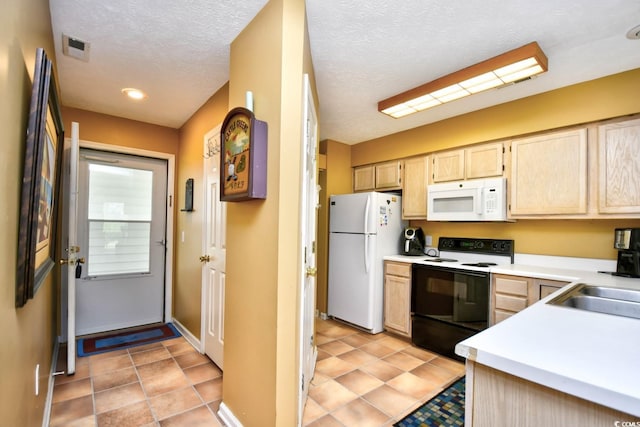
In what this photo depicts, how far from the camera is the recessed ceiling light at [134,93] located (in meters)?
2.62

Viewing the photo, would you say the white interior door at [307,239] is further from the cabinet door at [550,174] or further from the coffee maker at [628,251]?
the coffee maker at [628,251]

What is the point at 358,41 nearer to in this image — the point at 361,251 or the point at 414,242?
the point at 361,251

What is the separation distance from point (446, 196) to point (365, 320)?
1.66 m

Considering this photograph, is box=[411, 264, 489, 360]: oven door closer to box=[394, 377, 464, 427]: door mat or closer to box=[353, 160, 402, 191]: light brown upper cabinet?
box=[394, 377, 464, 427]: door mat

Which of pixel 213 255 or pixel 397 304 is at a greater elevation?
pixel 213 255

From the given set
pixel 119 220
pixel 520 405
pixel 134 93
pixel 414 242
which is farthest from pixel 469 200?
pixel 119 220

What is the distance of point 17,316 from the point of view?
41.6 inches

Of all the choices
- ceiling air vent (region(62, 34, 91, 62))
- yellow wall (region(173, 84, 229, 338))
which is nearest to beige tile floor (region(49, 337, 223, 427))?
yellow wall (region(173, 84, 229, 338))

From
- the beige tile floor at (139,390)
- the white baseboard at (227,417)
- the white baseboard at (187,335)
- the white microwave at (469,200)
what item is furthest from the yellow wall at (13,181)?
the white microwave at (469,200)

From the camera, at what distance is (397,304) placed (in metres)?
3.31

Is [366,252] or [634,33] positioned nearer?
[634,33]

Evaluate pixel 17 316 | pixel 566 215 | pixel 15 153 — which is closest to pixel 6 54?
pixel 15 153

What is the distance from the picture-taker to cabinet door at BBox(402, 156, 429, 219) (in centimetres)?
343

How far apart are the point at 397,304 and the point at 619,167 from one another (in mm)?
2219
